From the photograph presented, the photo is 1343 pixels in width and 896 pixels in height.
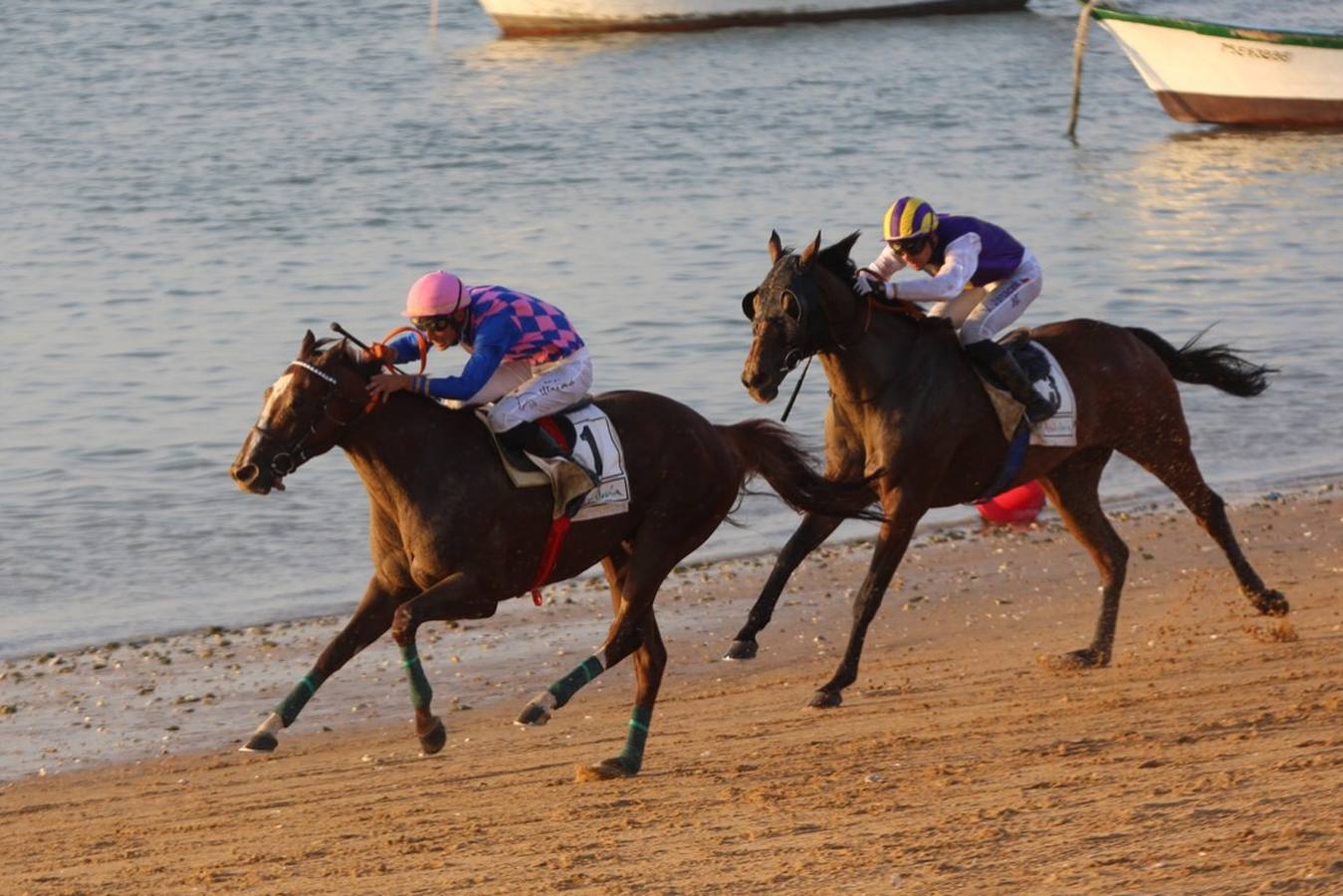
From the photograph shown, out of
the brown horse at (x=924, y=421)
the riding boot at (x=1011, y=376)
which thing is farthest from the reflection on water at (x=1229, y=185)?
the riding boot at (x=1011, y=376)

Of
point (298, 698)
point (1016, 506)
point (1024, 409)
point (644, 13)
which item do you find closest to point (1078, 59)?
point (644, 13)

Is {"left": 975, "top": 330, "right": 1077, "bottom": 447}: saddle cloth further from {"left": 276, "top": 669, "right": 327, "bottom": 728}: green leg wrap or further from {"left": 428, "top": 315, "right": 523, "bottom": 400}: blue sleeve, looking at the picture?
{"left": 276, "top": 669, "right": 327, "bottom": 728}: green leg wrap

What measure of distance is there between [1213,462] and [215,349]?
850 centimetres

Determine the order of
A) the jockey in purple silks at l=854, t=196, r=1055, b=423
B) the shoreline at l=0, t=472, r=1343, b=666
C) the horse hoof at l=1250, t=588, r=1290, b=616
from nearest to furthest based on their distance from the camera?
the jockey in purple silks at l=854, t=196, r=1055, b=423 < the horse hoof at l=1250, t=588, r=1290, b=616 < the shoreline at l=0, t=472, r=1343, b=666

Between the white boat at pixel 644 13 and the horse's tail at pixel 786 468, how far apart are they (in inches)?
1389

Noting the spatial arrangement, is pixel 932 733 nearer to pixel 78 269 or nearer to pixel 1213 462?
pixel 1213 462

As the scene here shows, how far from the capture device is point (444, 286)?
304 inches

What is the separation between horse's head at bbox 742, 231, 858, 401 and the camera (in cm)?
870

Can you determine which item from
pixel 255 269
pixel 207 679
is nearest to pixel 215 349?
pixel 255 269

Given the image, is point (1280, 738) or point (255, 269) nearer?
point (1280, 738)

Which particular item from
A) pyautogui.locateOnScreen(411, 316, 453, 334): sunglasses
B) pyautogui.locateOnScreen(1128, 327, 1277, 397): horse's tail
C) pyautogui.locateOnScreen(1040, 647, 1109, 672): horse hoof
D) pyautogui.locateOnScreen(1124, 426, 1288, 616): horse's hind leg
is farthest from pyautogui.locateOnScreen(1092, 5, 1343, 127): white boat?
pyautogui.locateOnScreen(411, 316, 453, 334): sunglasses

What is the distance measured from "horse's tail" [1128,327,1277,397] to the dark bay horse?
10.1 feet

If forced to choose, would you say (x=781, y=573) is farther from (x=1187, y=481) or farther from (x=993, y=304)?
(x=1187, y=481)

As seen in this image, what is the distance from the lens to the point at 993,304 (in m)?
9.65
